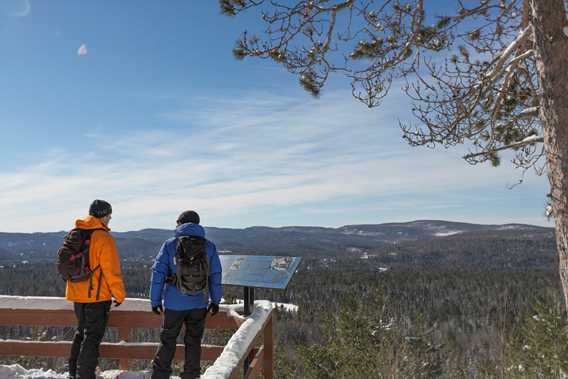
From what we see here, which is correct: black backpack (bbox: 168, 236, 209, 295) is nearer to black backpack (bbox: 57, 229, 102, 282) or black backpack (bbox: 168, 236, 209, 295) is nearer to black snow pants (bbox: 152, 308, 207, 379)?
black snow pants (bbox: 152, 308, 207, 379)

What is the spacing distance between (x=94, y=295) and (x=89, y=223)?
61 centimetres

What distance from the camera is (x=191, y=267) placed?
12.0 ft

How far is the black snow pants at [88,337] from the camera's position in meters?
3.79

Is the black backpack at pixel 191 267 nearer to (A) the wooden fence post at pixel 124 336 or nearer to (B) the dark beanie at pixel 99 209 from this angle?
(B) the dark beanie at pixel 99 209

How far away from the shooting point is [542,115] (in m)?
3.89

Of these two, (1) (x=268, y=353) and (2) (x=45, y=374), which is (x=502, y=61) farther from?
(2) (x=45, y=374)

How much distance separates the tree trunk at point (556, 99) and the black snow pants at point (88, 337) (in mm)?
3905

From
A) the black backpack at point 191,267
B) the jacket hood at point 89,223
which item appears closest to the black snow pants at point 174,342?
the black backpack at point 191,267

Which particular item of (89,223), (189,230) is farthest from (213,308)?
(89,223)

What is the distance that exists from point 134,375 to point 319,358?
459 inches

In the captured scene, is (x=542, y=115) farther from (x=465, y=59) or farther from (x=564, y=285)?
(x=465, y=59)

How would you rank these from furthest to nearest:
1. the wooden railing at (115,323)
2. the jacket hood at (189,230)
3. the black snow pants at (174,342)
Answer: the wooden railing at (115,323) < the jacket hood at (189,230) < the black snow pants at (174,342)

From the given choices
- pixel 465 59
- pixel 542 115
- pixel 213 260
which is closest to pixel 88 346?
pixel 213 260

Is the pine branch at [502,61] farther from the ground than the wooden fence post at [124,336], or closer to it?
farther from the ground
